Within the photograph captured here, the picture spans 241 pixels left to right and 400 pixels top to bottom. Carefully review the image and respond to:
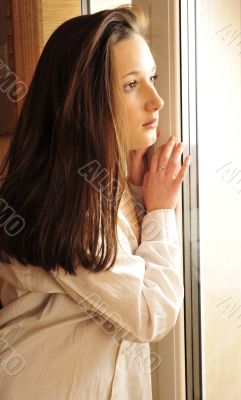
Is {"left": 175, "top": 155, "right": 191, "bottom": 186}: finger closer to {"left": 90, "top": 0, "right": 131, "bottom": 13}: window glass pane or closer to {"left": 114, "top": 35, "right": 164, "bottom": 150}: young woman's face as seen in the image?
{"left": 114, "top": 35, "right": 164, "bottom": 150}: young woman's face

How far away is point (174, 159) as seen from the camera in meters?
1.07

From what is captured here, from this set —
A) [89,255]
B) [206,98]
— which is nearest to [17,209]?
[89,255]

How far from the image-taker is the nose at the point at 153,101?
1.00 metres

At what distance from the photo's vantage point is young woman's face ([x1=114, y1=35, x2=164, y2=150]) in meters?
0.98

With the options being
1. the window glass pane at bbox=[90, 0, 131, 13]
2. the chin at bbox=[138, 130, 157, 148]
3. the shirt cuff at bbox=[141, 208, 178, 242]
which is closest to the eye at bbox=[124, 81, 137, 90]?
the chin at bbox=[138, 130, 157, 148]

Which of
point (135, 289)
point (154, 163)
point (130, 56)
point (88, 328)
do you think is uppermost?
point (130, 56)

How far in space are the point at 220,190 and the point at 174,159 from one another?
139 mm

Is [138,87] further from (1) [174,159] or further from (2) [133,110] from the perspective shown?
(1) [174,159]

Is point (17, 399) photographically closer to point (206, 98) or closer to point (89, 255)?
point (89, 255)

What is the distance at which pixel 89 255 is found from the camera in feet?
3.11

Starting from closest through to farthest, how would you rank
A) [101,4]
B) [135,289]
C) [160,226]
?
[135,289], [160,226], [101,4]

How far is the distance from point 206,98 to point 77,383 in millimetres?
669

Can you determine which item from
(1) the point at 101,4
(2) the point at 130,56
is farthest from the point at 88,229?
(1) the point at 101,4

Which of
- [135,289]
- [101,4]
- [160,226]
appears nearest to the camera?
[135,289]
